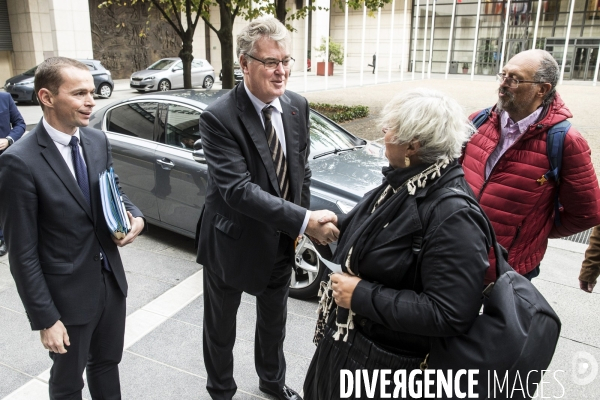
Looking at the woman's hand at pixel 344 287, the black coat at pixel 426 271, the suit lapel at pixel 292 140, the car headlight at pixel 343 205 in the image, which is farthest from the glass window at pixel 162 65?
the black coat at pixel 426 271

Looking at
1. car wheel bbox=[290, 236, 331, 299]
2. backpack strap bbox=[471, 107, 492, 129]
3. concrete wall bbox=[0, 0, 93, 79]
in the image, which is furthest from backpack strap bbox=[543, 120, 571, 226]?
concrete wall bbox=[0, 0, 93, 79]

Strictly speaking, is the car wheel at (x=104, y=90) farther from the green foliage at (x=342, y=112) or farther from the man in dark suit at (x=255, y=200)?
the man in dark suit at (x=255, y=200)

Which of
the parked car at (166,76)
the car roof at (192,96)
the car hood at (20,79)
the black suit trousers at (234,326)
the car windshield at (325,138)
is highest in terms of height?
the car roof at (192,96)

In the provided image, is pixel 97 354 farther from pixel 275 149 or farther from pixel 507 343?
pixel 507 343

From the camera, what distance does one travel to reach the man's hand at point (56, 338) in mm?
2045

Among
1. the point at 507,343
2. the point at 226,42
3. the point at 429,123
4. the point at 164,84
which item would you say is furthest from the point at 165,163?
the point at 164,84

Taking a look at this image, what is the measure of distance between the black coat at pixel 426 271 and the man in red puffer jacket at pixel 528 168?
1.06 meters

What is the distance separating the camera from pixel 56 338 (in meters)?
2.04

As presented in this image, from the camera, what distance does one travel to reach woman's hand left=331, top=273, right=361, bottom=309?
5.66ft

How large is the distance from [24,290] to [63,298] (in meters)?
0.16

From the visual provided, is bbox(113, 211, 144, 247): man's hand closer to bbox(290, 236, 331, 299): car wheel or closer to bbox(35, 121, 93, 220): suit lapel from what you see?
bbox(35, 121, 93, 220): suit lapel

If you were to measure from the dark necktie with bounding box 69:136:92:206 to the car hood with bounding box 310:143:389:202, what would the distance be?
2.22 meters

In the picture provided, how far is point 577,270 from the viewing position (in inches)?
189

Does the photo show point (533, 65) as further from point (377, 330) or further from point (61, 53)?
point (61, 53)
